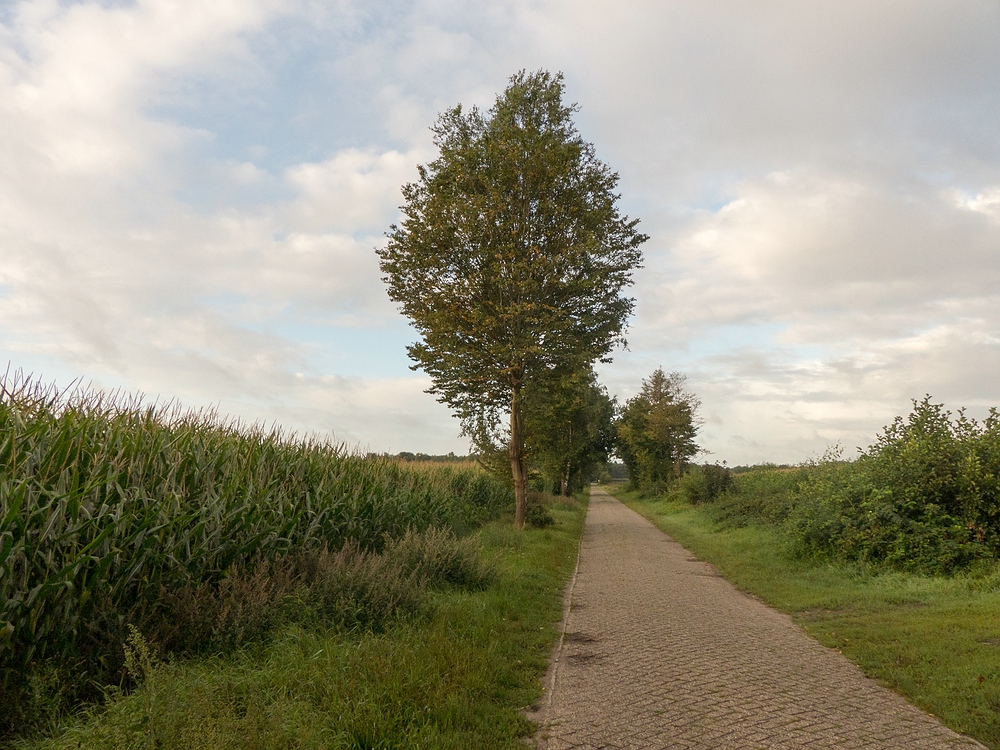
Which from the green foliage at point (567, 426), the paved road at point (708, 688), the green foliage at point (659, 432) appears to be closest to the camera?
the paved road at point (708, 688)

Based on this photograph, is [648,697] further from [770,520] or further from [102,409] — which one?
[770,520]

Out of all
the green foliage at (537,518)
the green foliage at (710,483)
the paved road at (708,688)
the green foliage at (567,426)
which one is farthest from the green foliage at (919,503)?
the green foliage at (710,483)

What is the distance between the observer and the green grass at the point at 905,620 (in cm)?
591

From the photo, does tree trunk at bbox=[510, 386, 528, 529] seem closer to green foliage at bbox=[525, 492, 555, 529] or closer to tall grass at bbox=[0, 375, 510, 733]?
green foliage at bbox=[525, 492, 555, 529]

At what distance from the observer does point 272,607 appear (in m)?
6.96

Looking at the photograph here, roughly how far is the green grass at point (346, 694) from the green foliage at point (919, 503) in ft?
29.4

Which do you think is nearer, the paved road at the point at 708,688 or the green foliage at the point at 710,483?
the paved road at the point at 708,688

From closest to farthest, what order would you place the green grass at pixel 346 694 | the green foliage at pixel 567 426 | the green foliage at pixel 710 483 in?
the green grass at pixel 346 694 → the green foliage at pixel 567 426 → the green foliage at pixel 710 483

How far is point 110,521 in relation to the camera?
593 centimetres

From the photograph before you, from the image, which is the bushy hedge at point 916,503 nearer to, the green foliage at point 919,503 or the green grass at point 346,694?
the green foliage at point 919,503

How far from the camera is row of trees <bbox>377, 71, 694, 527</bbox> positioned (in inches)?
811

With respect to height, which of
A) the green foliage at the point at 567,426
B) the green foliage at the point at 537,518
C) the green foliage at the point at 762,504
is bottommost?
the green foliage at the point at 537,518

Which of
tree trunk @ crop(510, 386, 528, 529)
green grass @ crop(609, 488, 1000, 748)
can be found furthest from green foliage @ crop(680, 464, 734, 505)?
green grass @ crop(609, 488, 1000, 748)

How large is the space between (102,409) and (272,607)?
3446mm
